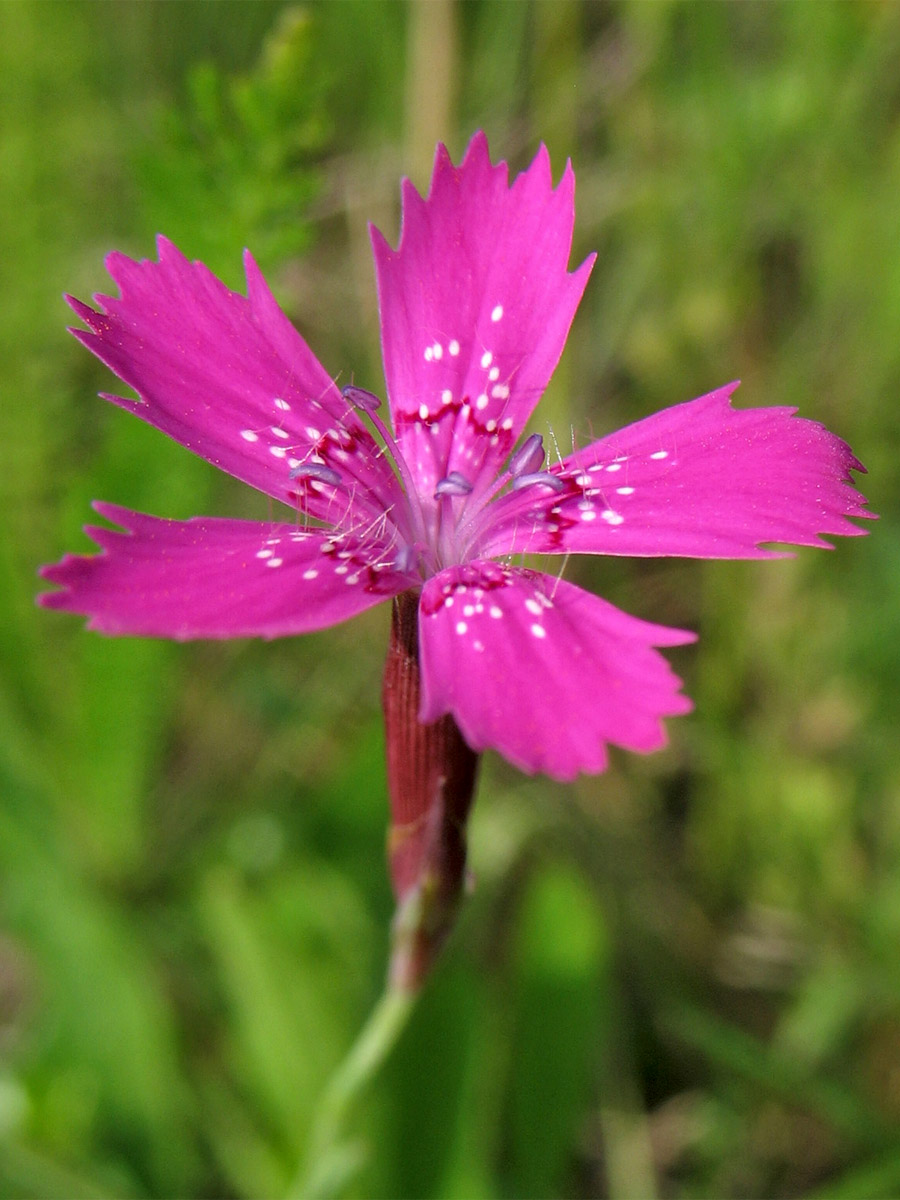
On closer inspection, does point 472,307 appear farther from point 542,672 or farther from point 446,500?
point 542,672

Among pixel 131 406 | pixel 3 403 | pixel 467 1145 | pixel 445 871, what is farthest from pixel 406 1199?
pixel 3 403

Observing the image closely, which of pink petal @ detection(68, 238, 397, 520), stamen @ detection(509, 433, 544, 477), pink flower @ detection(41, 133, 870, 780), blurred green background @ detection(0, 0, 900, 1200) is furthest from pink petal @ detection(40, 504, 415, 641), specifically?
blurred green background @ detection(0, 0, 900, 1200)

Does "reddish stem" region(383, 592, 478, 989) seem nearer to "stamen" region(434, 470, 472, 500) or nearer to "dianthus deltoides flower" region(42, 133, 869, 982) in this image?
"dianthus deltoides flower" region(42, 133, 869, 982)

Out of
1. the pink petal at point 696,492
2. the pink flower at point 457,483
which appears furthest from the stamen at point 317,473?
the pink petal at point 696,492

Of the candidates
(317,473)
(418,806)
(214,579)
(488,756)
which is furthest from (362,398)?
(488,756)

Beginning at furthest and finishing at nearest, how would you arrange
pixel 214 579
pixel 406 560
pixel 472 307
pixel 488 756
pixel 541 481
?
1. pixel 488 756
2. pixel 472 307
3. pixel 541 481
4. pixel 406 560
5. pixel 214 579

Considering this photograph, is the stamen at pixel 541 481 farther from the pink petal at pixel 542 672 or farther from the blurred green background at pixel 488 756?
the blurred green background at pixel 488 756

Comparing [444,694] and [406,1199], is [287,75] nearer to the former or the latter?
[444,694]
